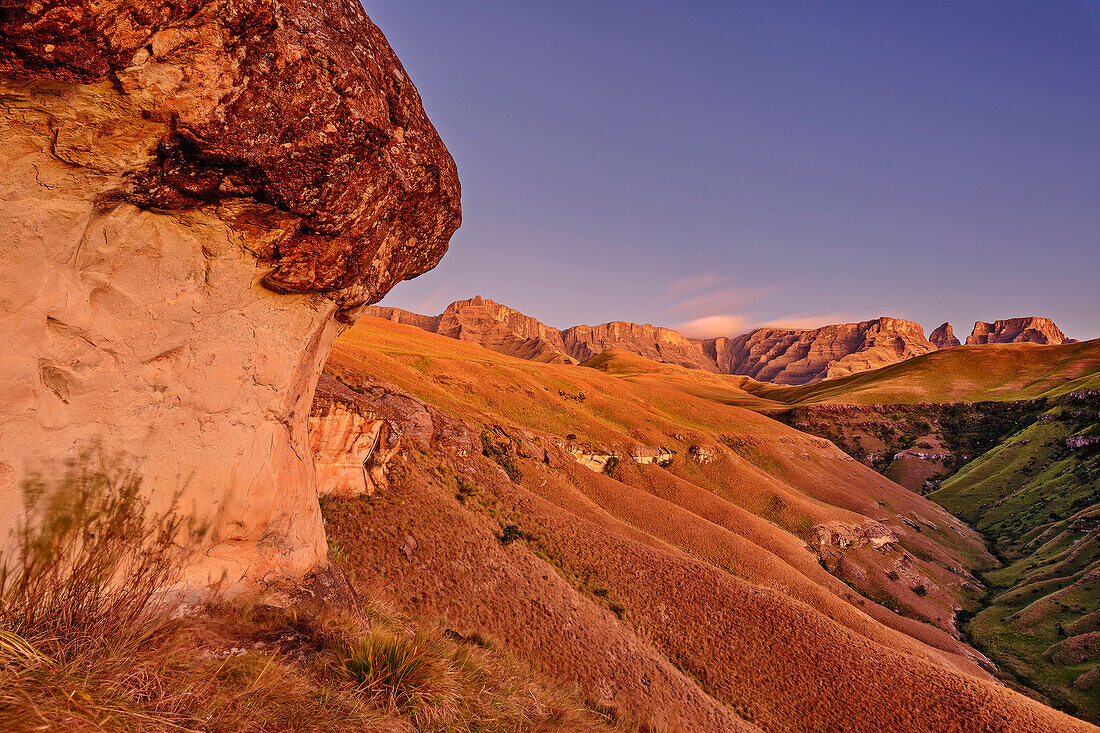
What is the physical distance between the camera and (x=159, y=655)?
4.34 metres

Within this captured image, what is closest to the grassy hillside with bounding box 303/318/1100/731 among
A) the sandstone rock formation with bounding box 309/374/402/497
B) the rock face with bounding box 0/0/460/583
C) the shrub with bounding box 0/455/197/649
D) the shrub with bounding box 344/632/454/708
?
the sandstone rock formation with bounding box 309/374/402/497

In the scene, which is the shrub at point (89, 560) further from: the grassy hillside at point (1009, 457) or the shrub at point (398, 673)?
the grassy hillside at point (1009, 457)

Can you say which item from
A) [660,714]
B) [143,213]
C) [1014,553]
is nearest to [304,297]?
[143,213]

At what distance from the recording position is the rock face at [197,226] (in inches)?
198

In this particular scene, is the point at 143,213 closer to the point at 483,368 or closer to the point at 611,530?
the point at 611,530

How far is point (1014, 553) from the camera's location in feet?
174

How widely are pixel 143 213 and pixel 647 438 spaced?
53.3 metres

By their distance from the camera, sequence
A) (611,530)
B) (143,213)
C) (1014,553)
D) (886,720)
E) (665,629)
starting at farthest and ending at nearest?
(1014,553) < (611,530) < (665,629) < (886,720) < (143,213)

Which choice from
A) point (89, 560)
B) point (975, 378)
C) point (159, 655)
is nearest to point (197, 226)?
point (89, 560)

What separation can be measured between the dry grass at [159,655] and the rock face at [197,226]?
553mm

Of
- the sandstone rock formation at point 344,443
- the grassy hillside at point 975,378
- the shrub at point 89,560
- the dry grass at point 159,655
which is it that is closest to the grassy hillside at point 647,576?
the sandstone rock formation at point 344,443

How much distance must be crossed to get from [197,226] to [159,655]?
5714mm

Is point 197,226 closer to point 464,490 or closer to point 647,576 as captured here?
point 464,490

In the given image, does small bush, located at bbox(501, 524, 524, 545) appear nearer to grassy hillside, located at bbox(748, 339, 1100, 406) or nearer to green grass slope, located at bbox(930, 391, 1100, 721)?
green grass slope, located at bbox(930, 391, 1100, 721)
